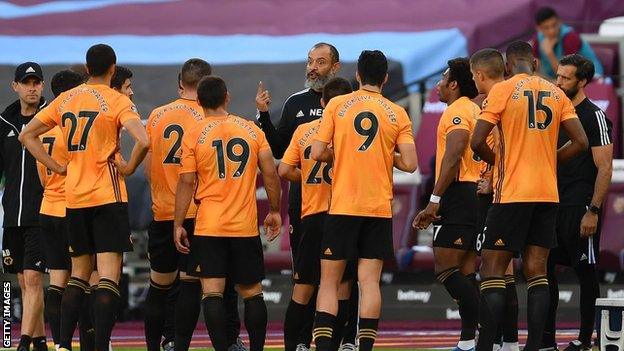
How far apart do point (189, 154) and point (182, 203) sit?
36 cm

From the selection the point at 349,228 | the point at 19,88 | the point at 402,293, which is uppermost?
the point at 19,88

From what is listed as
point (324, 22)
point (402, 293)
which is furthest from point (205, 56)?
point (402, 293)

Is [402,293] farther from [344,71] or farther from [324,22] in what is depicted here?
[324,22]

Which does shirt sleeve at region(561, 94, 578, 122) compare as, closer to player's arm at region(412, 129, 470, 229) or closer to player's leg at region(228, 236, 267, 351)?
player's arm at region(412, 129, 470, 229)

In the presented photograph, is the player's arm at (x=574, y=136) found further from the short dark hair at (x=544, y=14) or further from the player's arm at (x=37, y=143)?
the short dark hair at (x=544, y=14)

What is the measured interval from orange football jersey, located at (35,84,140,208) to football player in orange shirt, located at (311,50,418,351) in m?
1.47

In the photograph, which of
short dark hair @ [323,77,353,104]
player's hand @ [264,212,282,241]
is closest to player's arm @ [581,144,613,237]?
short dark hair @ [323,77,353,104]

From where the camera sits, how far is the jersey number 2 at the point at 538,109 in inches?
459

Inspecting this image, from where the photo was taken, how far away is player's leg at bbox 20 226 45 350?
13.7 m

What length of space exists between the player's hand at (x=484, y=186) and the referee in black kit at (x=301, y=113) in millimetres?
1347

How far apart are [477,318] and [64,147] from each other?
3.44 m

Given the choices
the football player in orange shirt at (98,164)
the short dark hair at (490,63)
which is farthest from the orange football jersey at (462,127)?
the football player in orange shirt at (98,164)

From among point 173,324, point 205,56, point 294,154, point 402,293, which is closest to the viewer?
point 294,154

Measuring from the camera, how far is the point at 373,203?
1174cm
